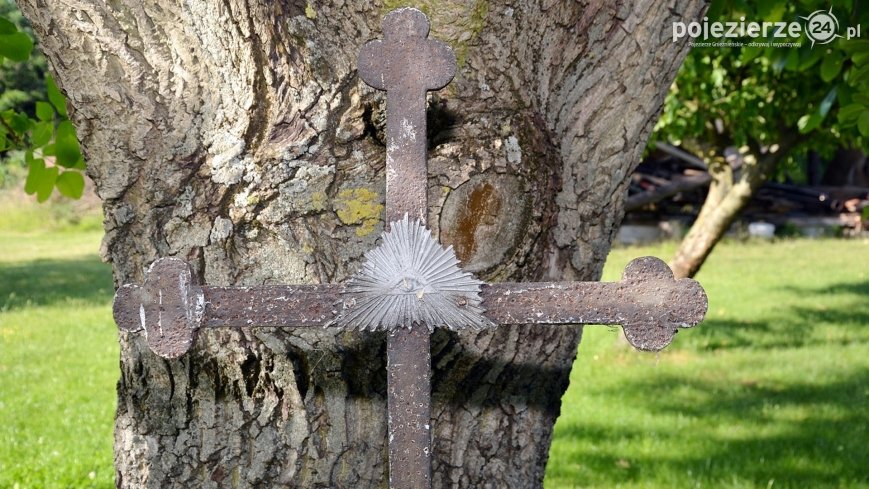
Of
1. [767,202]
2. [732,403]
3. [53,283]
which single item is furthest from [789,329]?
[767,202]

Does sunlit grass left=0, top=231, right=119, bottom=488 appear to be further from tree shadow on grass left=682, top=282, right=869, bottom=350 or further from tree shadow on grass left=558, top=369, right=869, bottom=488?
tree shadow on grass left=682, top=282, right=869, bottom=350

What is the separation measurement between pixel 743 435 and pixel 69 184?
4.21 meters

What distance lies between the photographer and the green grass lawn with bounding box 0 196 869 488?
474 centimetres

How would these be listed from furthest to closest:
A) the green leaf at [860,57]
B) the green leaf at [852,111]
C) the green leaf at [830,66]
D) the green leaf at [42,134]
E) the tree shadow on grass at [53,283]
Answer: the tree shadow on grass at [53,283] → the green leaf at [830,66] → the green leaf at [42,134] → the green leaf at [852,111] → the green leaf at [860,57]

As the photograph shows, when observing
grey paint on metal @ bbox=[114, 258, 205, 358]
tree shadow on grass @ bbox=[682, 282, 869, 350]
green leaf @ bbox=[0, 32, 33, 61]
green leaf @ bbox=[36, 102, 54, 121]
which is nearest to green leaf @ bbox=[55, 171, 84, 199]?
green leaf @ bbox=[36, 102, 54, 121]

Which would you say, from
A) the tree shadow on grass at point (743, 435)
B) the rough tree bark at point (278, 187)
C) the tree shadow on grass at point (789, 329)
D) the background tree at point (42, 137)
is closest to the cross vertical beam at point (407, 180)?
the rough tree bark at point (278, 187)

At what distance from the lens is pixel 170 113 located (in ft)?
5.98

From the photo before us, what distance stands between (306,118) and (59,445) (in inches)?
162

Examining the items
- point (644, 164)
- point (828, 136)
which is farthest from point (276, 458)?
point (644, 164)

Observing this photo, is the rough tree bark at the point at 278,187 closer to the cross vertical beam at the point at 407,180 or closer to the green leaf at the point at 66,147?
the cross vertical beam at the point at 407,180

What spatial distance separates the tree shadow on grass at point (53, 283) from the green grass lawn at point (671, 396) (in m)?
0.07

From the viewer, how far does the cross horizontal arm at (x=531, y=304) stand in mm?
1678

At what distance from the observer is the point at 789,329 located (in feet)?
28.3

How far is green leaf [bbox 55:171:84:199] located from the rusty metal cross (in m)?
1.74
